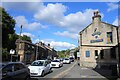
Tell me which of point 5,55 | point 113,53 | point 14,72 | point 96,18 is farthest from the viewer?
point 5,55

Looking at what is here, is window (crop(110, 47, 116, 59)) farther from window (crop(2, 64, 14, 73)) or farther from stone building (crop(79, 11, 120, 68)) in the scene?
window (crop(2, 64, 14, 73))

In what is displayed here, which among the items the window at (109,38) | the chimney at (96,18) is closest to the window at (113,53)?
the window at (109,38)

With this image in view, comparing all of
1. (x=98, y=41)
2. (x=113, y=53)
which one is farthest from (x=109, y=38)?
(x=113, y=53)

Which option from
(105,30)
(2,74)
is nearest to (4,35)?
(105,30)

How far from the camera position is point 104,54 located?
34.9 m

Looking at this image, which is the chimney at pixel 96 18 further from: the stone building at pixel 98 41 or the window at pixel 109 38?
the window at pixel 109 38

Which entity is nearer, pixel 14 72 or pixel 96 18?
pixel 14 72

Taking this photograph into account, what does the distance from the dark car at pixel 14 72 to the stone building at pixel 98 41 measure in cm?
2123

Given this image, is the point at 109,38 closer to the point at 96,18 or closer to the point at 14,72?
the point at 96,18

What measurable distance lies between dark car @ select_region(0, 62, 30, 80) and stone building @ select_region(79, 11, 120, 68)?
69.7ft

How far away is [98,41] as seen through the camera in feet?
121

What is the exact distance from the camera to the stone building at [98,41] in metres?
34.5

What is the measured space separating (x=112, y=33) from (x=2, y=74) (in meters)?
27.5

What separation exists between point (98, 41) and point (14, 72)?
2684cm
